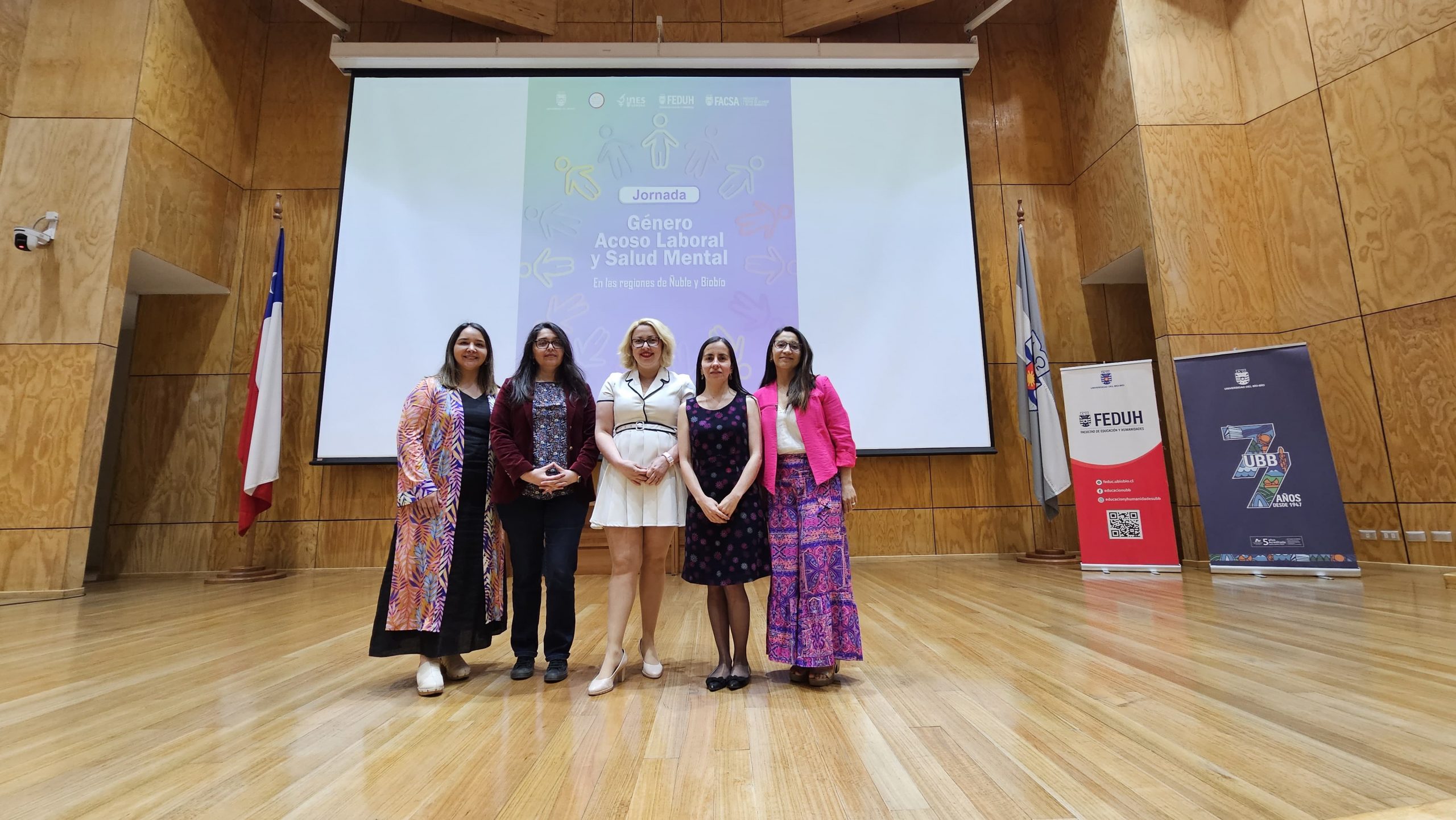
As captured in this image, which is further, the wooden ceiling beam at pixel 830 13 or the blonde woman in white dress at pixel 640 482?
the wooden ceiling beam at pixel 830 13

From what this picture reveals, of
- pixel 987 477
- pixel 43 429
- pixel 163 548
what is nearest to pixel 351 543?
pixel 163 548

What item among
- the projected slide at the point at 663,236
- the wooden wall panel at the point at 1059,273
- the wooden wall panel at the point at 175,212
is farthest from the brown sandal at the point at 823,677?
the wooden wall panel at the point at 175,212

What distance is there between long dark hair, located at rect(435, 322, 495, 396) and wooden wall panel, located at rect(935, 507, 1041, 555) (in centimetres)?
413

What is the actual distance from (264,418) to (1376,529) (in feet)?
26.3

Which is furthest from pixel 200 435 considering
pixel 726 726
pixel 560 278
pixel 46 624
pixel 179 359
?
pixel 726 726

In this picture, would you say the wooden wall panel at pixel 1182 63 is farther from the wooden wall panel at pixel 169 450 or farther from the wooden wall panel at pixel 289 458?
the wooden wall panel at pixel 169 450

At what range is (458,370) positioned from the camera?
228 cm

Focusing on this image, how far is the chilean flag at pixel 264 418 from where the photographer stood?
4699mm

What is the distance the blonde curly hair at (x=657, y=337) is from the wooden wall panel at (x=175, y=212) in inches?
177

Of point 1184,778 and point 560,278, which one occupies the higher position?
point 560,278

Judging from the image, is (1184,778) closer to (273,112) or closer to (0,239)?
(0,239)

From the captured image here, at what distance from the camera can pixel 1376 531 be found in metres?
4.10

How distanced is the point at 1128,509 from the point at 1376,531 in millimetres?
1547

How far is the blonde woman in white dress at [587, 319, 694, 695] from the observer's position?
6.87ft
